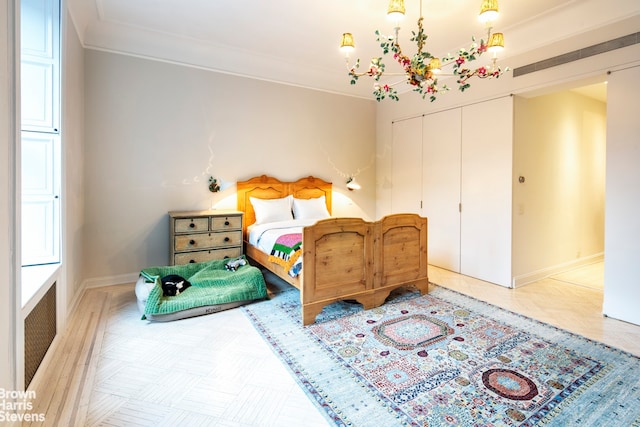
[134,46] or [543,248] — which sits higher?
[134,46]

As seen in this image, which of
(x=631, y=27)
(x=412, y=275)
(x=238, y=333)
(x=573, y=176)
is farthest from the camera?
(x=573, y=176)

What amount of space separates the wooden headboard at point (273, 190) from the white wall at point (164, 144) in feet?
0.40

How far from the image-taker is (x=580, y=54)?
316 centimetres

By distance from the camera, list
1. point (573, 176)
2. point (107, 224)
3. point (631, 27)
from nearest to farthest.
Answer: point (631, 27) < point (107, 224) < point (573, 176)

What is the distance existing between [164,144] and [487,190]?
4042 mm

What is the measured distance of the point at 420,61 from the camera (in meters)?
2.43

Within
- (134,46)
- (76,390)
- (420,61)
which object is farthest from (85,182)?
(420,61)

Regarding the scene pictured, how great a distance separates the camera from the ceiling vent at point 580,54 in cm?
286

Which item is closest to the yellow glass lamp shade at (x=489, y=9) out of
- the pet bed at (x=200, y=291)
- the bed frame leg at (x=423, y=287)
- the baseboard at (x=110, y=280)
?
the bed frame leg at (x=423, y=287)

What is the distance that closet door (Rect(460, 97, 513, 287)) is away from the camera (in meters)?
3.86

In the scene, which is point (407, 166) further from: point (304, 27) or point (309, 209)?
point (304, 27)

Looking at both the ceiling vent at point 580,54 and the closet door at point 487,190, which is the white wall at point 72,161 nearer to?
the closet door at point 487,190

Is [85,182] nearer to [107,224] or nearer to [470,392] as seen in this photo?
[107,224]

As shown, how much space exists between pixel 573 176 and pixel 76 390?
5.85 m
